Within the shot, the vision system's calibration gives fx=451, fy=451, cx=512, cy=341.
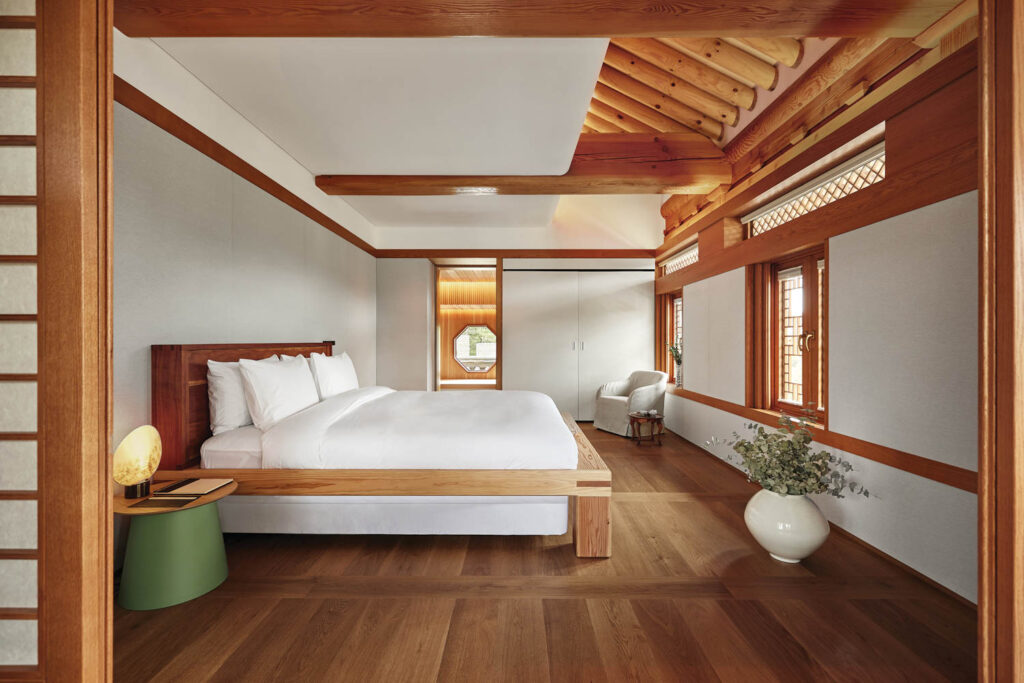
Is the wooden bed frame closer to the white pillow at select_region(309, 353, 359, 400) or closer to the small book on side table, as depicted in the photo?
the small book on side table

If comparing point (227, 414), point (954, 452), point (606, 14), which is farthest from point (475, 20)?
point (954, 452)

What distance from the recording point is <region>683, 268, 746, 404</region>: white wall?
370 cm

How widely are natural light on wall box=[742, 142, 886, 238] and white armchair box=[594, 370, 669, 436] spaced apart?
1895mm

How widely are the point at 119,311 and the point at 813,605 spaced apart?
10.4ft

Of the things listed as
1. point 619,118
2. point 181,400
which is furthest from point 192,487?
point 619,118

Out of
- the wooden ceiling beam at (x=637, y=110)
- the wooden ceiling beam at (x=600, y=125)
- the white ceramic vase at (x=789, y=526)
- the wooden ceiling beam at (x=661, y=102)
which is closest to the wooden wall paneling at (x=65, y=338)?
the white ceramic vase at (x=789, y=526)

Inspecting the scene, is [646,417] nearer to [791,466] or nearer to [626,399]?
[626,399]

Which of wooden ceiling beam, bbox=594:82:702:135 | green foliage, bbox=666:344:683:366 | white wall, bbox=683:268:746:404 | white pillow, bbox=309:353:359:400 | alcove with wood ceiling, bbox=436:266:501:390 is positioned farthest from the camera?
alcove with wood ceiling, bbox=436:266:501:390

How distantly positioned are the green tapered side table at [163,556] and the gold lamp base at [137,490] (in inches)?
1.7

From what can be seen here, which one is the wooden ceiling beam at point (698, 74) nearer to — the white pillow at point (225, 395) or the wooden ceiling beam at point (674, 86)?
the wooden ceiling beam at point (674, 86)

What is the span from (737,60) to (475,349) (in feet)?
22.4

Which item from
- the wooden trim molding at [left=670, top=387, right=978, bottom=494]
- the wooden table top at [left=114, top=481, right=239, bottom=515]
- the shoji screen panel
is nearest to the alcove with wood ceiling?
the wooden trim molding at [left=670, top=387, right=978, bottom=494]

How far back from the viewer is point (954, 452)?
185 cm

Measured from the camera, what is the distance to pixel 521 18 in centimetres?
176
